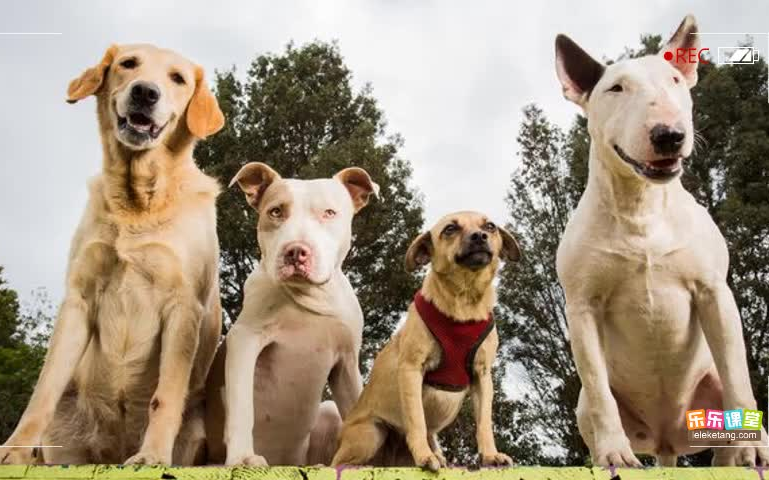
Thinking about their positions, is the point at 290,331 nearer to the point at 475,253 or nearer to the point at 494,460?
the point at 475,253

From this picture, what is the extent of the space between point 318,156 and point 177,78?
1858 cm

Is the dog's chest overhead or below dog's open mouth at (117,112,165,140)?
below

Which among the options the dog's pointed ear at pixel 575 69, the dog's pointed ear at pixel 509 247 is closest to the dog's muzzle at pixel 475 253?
the dog's pointed ear at pixel 509 247

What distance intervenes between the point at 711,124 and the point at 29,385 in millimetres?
19962

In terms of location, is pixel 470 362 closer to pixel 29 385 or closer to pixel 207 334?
pixel 207 334

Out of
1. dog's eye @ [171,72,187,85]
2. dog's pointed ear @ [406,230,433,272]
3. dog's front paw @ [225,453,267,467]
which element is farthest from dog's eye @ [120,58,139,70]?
dog's front paw @ [225,453,267,467]

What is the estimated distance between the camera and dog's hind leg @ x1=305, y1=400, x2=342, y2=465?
173 inches

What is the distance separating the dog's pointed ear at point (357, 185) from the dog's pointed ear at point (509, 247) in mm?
743

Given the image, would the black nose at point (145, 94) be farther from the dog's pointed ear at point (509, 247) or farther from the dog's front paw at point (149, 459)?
the dog's pointed ear at point (509, 247)

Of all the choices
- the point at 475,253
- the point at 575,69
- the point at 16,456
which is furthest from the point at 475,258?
the point at 16,456

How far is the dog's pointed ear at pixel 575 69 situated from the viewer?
4016mm

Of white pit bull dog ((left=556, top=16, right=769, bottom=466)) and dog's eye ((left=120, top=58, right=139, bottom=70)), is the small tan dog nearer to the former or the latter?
white pit bull dog ((left=556, top=16, right=769, bottom=466))

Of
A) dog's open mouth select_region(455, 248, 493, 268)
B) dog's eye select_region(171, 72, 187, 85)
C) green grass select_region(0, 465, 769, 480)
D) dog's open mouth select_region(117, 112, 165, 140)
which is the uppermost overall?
dog's eye select_region(171, 72, 187, 85)

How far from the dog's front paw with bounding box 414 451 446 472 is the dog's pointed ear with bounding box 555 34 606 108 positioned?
78.1 inches
